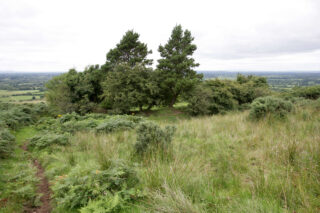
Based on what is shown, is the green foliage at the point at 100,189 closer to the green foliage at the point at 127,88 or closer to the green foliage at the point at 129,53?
the green foliage at the point at 127,88

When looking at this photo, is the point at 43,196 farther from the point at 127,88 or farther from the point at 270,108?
the point at 127,88

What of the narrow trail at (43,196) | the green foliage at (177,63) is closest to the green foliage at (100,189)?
the narrow trail at (43,196)

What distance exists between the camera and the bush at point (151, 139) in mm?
4127

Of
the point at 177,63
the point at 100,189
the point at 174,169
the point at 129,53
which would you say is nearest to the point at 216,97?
the point at 177,63

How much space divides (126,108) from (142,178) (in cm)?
1871

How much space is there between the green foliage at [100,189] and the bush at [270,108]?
6.51m

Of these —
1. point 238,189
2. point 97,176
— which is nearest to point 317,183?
point 238,189

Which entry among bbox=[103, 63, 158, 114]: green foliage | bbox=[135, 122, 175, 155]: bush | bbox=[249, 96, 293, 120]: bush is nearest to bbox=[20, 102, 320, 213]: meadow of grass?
bbox=[135, 122, 175, 155]: bush

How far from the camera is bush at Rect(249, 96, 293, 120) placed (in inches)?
265

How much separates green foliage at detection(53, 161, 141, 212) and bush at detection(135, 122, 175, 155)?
1336mm

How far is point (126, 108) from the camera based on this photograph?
2097 cm

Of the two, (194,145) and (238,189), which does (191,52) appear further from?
(238,189)

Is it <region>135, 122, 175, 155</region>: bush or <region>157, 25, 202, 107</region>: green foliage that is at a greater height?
<region>157, 25, 202, 107</region>: green foliage

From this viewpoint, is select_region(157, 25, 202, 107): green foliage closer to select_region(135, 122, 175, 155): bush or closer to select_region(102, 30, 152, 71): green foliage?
select_region(102, 30, 152, 71): green foliage
